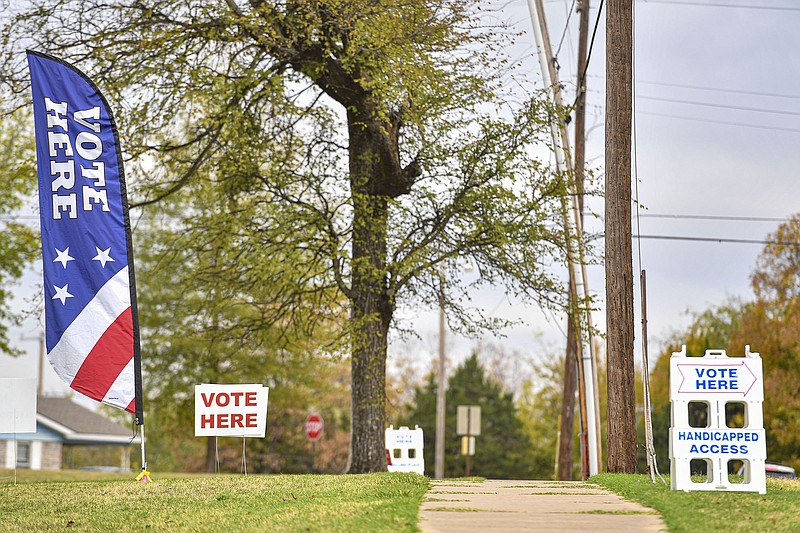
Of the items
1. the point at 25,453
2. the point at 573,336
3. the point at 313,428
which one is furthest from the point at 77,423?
the point at 573,336

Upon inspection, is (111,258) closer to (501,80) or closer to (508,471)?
(501,80)

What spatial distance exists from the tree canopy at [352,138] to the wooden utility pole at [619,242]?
11.1 feet

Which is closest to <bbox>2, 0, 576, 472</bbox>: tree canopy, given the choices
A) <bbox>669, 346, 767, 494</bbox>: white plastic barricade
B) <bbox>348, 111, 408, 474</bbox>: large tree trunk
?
<bbox>348, 111, 408, 474</bbox>: large tree trunk

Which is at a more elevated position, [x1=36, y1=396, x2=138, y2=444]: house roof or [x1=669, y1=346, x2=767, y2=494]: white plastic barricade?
[x1=669, y1=346, x2=767, y2=494]: white plastic barricade

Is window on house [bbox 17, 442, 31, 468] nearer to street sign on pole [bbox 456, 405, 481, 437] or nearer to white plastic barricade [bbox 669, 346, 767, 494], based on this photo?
street sign on pole [bbox 456, 405, 481, 437]

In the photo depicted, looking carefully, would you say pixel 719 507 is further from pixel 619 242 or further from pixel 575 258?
pixel 575 258

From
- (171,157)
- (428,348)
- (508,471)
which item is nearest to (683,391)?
(171,157)

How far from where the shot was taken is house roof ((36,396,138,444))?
47.8 metres

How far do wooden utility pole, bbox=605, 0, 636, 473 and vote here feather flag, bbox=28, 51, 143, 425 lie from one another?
18.7 feet

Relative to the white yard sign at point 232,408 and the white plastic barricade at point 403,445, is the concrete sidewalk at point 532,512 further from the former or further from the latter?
the white plastic barricade at point 403,445

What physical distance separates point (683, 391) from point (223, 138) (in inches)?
390

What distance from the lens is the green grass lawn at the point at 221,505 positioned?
7.55 m

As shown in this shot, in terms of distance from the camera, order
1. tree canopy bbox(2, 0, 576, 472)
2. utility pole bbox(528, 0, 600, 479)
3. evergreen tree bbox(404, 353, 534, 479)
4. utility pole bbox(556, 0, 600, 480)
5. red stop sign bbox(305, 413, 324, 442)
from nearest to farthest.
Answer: tree canopy bbox(2, 0, 576, 472)
utility pole bbox(528, 0, 600, 479)
utility pole bbox(556, 0, 600, 480)
red stop sign bbox(305, 413, 324, 442)
evergreen tree bbox(404, 353, 534, 479)

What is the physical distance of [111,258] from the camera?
35.3ft
